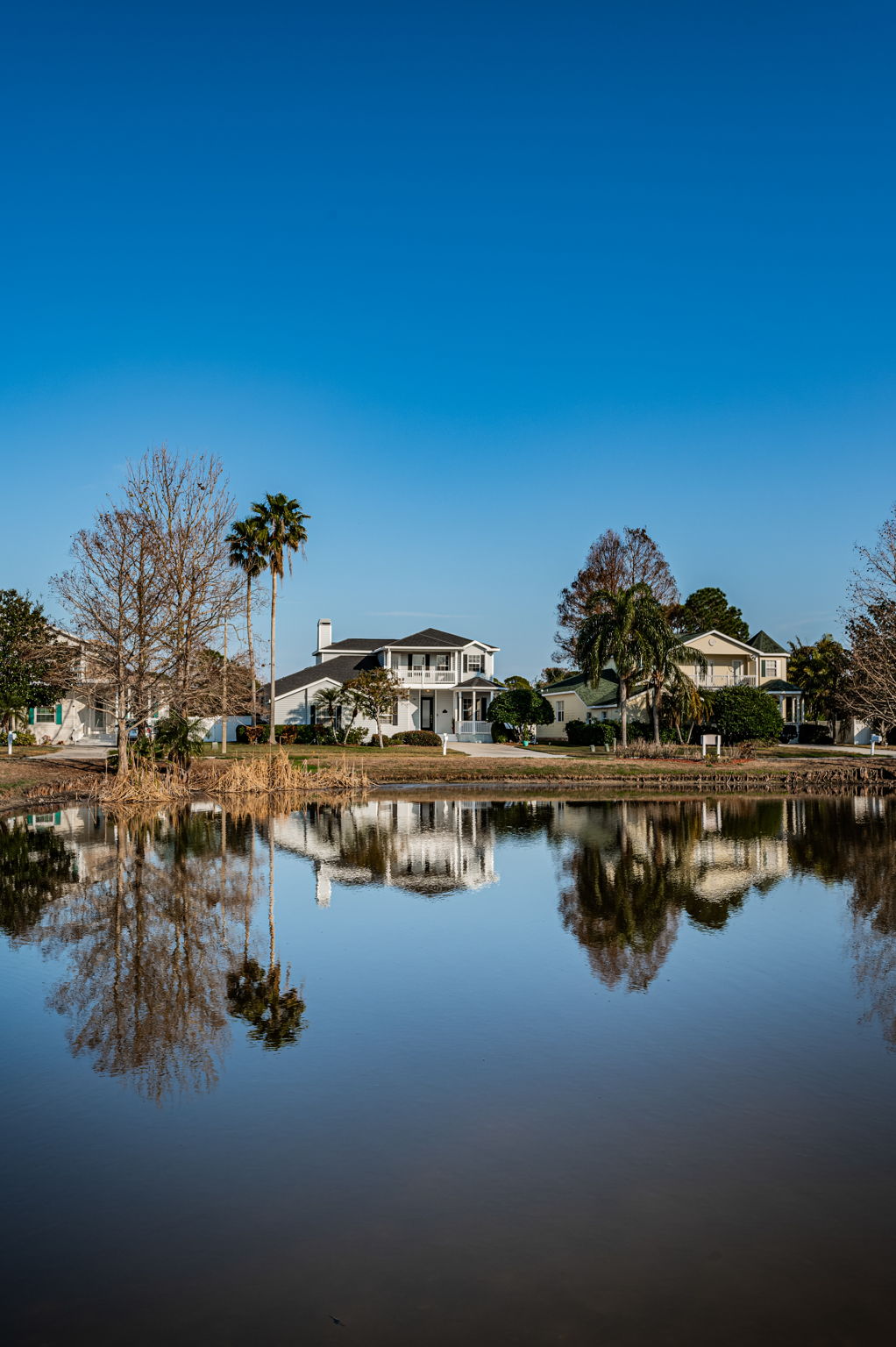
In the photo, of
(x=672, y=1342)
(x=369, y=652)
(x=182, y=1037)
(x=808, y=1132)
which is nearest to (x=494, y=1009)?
(x=182, y=1037)

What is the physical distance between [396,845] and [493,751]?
103 feet

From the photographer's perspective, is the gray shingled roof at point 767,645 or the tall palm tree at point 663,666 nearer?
the tall palm tree at point 663,666

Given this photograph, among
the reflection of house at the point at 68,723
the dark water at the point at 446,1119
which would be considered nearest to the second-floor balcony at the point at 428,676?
the reflection of house at the point at 68,723

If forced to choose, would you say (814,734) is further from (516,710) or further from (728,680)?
(516,710)

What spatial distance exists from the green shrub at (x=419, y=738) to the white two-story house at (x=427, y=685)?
275 centimetres

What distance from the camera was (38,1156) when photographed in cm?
650

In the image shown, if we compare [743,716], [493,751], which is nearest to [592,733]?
[493,751]

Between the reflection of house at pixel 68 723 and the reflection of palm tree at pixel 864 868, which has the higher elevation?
the reflection of house at pixel 68 723

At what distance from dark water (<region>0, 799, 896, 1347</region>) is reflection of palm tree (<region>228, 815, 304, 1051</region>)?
51 millimetres

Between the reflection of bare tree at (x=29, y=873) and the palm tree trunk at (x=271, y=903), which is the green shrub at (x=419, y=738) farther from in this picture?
the reflection of bare tree at (x=29, y=873)

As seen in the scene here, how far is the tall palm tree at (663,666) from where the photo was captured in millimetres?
50688

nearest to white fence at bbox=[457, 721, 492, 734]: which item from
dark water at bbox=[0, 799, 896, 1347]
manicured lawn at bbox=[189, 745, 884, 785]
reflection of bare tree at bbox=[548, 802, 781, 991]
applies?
manicured lawn at bbox=[189, 745, 884, 785]

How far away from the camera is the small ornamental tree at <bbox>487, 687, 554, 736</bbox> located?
61031 mm

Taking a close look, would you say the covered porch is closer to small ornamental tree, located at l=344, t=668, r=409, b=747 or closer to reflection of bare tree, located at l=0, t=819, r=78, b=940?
small ornamental tree, located at l=344, t=668, r=409, b=747
